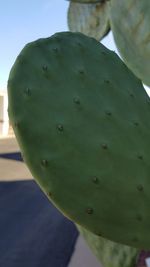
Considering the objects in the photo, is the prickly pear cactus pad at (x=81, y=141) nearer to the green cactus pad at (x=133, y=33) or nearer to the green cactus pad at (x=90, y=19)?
the green cactus pad at (x=133, y=33)

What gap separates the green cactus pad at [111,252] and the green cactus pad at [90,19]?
0.61m

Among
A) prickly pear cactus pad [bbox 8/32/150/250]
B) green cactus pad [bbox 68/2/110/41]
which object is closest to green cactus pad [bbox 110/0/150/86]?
prickly pear cactus pad [bbox 8/32/150/250]

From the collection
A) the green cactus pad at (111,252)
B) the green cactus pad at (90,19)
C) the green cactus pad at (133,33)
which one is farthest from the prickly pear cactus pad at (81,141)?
the green cactus pad at (90,19)

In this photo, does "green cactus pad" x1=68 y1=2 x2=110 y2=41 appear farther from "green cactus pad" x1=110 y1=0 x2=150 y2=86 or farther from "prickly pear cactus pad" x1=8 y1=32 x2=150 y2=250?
"prickly pear cactus pad" x1=8 y1=32 x2=150 y2=250

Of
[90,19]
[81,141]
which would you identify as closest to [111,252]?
[81,141]

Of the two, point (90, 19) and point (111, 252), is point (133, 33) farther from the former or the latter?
point (111, 252)

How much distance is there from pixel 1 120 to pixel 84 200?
2661cm

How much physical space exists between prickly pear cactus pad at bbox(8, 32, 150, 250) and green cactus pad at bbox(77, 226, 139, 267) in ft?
1.04

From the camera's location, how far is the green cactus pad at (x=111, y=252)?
1.25m

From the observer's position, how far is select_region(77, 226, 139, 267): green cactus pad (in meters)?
1.25

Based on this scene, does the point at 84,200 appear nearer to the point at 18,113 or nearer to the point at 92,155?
the point at 92,155

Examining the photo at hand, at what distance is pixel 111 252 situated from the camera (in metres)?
Result: 1.29

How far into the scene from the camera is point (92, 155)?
0.87m

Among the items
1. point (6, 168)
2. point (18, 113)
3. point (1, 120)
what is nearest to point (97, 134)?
point (18, 113)
